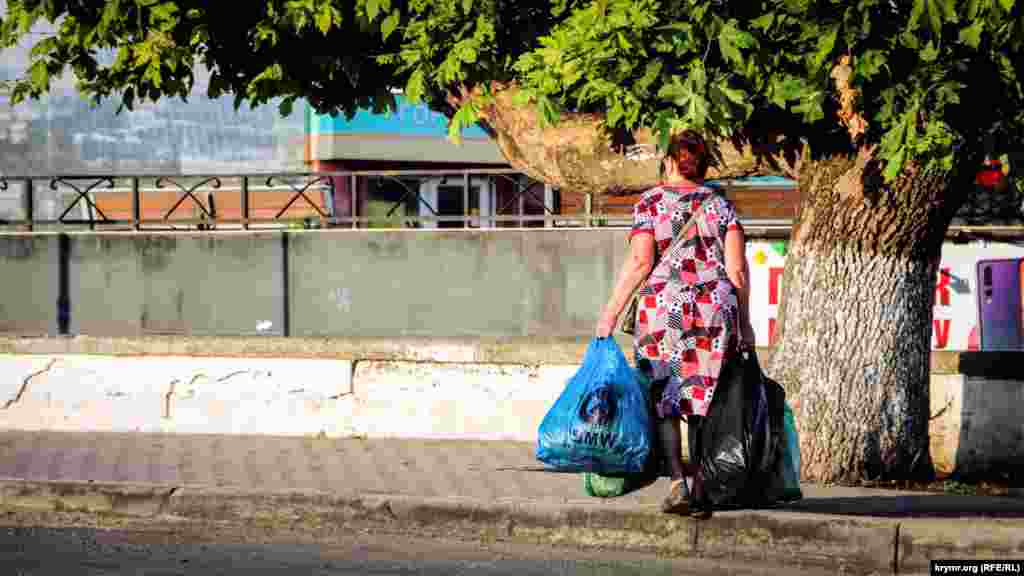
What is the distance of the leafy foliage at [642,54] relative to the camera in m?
8.27

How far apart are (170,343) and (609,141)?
3.84m

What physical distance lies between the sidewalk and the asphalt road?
0.45ft

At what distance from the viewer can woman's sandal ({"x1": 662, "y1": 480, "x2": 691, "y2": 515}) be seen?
7.47 meters

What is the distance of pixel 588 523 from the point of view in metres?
7.75

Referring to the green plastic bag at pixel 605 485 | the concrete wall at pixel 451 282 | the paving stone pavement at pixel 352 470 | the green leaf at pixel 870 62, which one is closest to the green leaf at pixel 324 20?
the paving stone pavement at pixel 352 470

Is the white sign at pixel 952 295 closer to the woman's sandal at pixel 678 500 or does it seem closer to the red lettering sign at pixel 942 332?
the red lettering sign at pixel 942 332

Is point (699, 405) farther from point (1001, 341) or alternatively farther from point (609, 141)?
point (1001, 341)

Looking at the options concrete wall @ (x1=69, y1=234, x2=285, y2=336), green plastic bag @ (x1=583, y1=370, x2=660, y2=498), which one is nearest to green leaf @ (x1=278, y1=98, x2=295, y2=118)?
green plastic bag @ (x1=583, y1=370, x2=660, y2=498)

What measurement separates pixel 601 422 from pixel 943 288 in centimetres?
1378

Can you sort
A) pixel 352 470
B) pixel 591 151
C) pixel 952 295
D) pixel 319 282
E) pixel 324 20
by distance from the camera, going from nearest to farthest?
pixel 324 20, pixel 352 470, pixel 591 151, pixel 952 295, pixel 319 282

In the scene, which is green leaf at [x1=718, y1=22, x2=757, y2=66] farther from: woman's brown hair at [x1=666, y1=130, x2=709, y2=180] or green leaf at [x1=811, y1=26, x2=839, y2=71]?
woman's brown hair at [x1=666, y1=130, x2=709, y2=180]

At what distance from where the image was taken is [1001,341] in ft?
59.4

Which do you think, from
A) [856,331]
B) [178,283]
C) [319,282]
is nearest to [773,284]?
[319,282]

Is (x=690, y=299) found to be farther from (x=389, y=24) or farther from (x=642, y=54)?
(x=389, y=24)
